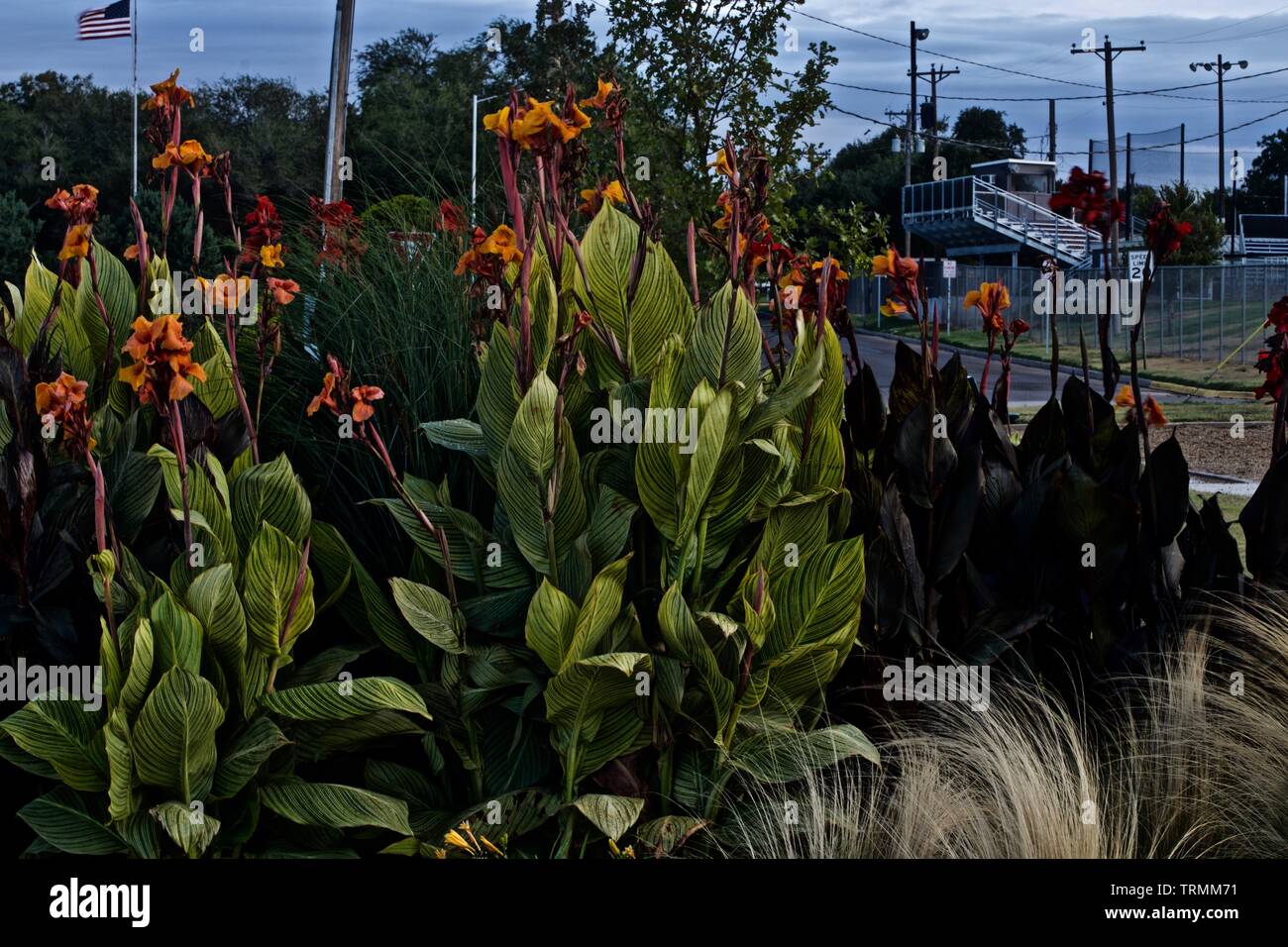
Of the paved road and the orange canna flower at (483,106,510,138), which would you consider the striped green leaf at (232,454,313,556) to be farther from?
Answer: the paved road

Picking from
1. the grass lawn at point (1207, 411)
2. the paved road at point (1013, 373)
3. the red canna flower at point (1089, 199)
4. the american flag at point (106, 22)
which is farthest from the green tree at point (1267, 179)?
the red canna flower at point (1089, 199)

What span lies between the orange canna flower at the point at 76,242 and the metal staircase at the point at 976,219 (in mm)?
39859

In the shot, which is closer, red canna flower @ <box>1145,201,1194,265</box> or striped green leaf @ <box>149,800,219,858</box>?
striped green leaf @ <box>149,800,219,858</box>

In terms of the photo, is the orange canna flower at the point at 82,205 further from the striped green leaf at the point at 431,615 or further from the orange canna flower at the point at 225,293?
the striped green leaf at the point at 431,615

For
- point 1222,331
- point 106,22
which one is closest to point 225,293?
point 106,22

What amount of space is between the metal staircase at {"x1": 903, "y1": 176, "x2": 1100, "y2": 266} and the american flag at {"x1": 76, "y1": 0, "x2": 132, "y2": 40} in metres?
26.8

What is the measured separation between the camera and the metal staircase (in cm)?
4300

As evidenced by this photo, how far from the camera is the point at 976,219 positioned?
43.7 meters

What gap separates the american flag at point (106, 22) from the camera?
20531mm

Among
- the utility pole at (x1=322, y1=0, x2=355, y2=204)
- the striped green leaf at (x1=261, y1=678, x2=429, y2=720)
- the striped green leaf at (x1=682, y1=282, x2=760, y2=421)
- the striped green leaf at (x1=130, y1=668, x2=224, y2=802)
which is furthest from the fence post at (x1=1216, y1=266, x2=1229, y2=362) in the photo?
the striped green leaf at (x1=130, y1=668, x2=224, y2=802)

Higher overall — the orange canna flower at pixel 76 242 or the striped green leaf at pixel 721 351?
the orange canna flower at pixel 76 242

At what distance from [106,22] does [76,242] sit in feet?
64.7

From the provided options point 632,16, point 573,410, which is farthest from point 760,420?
point 632,16
